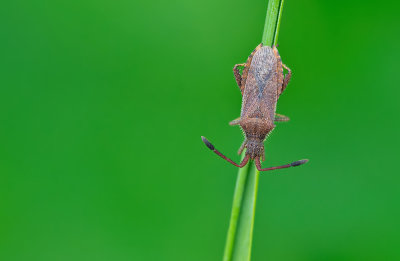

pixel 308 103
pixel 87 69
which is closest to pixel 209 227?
pixel 308 103

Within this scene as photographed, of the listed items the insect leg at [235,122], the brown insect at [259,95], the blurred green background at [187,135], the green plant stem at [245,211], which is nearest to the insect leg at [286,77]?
the brown insect at [259,95]

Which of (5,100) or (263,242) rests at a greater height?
(5,100)

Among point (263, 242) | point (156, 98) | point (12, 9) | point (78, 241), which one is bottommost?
point (78, 241)

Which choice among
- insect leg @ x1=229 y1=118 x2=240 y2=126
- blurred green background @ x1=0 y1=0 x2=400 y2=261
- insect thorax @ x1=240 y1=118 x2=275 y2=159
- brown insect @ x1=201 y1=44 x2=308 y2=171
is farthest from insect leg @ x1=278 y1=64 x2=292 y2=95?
insect leg @ x1=229 y1=118 x2=240 y2=126

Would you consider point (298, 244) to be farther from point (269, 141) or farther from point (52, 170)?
point (52, 170)

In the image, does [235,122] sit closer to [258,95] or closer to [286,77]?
[258,95]

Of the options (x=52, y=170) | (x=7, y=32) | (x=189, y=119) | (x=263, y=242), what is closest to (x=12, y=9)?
(x=7, y=32)

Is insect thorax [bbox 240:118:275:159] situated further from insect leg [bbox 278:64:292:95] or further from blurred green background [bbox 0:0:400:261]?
insect leg [bbox 278:64:292:95]

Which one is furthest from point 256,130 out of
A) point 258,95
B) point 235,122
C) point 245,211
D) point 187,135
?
point 245,211
